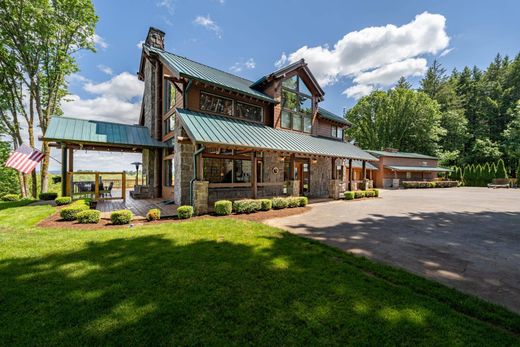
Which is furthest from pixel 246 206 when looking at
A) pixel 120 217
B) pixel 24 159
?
pixel 24 159

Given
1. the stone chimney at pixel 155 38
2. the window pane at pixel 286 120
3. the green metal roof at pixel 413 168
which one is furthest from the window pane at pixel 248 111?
the green metal roof at pixel 413 168

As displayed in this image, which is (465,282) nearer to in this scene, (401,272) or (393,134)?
(401,272)

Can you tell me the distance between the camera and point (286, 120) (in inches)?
605

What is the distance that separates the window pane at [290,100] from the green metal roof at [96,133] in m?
8.64

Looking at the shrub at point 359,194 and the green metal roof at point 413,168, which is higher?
the green metal roof at point 413,168

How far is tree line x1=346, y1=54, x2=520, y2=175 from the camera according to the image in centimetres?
3750

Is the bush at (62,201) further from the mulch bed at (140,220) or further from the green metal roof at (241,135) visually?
the green metal roof at (241,135)

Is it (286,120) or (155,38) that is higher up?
(155,38)

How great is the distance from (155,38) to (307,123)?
12.5 m

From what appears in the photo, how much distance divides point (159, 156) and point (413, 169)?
33.6 m

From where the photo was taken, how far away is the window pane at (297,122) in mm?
15812

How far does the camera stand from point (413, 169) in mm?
30922

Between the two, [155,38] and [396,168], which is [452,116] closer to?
[396,168]

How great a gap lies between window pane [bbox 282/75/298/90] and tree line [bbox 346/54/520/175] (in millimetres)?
31800
